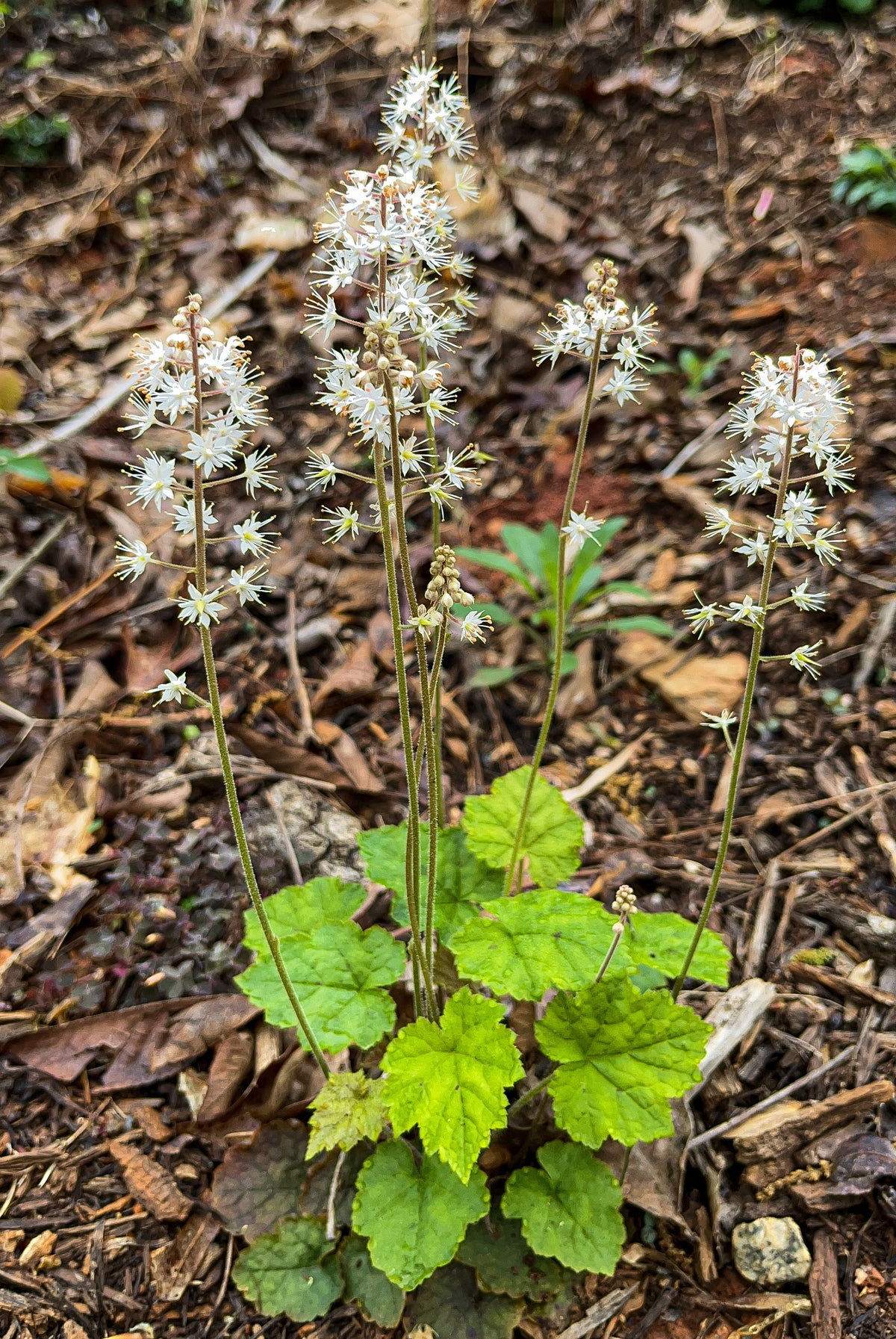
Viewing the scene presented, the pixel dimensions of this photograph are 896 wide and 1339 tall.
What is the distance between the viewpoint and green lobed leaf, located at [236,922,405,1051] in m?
2.49

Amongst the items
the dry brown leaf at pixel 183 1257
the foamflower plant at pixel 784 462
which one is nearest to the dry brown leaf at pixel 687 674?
the foamflower plant at pixel 784 462

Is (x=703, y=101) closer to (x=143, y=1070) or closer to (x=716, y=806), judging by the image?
(x=716, y=806)

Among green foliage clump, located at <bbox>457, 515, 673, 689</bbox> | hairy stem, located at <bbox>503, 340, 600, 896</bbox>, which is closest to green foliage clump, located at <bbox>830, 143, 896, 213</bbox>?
green foliage clump, located at <bbox>457, 515, 673, 689</bbox>

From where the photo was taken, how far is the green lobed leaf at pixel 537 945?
230 centimetres

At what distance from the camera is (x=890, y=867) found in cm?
328

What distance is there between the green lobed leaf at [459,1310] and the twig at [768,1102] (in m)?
0.66

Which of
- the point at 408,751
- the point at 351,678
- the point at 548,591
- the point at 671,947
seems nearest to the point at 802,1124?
the point at 671,947

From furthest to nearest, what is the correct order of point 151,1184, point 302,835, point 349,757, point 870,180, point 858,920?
point 870,180 → point 349,757 → point 302,835 → point 858,920 → point 151,1184

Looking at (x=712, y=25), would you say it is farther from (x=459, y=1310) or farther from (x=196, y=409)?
(x=459, y=1310)

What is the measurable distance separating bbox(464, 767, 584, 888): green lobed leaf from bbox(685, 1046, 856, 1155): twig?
0.84 meters

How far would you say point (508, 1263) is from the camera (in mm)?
2479

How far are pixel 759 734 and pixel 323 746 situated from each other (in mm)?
1810

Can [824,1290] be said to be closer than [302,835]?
Yes

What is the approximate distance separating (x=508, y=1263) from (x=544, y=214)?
5599 millimetres
